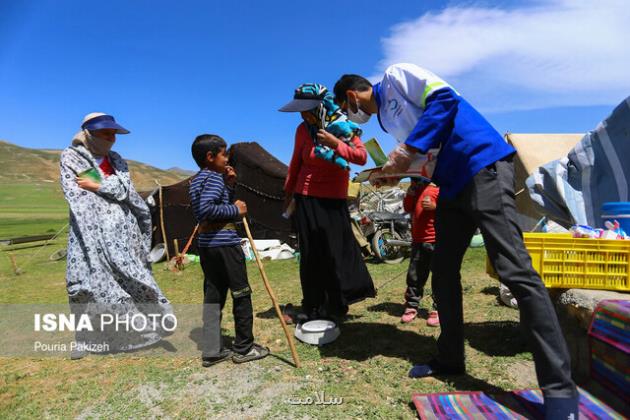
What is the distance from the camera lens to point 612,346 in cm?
198

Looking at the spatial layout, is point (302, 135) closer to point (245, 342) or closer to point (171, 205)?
point (245, 342)

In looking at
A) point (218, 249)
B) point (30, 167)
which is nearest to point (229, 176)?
point (218, 249)

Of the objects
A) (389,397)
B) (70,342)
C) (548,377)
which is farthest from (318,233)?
(70,342)

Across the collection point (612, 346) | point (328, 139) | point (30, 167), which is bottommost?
point (612, 346)

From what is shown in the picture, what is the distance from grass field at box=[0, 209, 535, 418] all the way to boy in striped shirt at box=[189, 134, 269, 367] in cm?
16

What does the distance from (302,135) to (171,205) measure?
7.47 meters

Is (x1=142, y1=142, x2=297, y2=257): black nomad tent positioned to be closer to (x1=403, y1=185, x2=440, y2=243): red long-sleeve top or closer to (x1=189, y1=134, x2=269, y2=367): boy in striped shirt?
(x1=403, y1=185, x2=440, y2=243): red long-sleeve top

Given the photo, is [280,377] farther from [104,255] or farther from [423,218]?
[423,218]

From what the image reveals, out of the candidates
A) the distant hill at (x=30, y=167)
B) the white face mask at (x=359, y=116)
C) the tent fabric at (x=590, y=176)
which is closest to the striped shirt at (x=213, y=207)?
the white face mask at (x=359, y=116)

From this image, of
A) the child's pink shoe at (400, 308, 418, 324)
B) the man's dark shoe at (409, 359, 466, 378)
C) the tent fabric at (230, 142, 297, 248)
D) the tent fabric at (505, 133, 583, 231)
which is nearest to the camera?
the man's dark shoe at (409, 359, 466, 378)

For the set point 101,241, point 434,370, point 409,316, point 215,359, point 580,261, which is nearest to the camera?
point 580,261

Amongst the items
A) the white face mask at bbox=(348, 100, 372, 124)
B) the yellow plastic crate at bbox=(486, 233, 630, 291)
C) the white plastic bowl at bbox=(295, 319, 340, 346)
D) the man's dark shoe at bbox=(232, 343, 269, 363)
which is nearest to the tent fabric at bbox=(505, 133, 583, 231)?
the yellow plastic crate at bbox=(486, 233, 630, 291)

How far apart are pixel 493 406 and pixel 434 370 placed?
1.55 ft

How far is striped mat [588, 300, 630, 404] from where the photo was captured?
1897 mm
